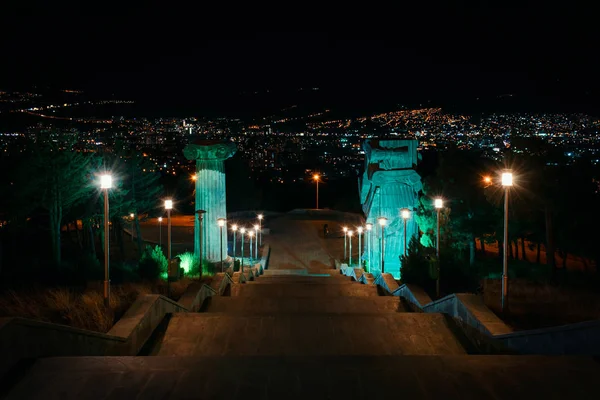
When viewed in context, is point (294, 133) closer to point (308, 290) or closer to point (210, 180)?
point (210, 180)

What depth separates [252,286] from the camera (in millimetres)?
16500

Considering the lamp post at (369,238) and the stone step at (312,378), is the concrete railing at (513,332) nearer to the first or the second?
the stone step at (312,378)

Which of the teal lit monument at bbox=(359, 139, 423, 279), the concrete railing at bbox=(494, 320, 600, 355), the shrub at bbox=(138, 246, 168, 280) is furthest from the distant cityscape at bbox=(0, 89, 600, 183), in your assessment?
the concrete railing at bbox=(494, 320, 600, 355)

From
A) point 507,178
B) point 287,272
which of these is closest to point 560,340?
point 507,178

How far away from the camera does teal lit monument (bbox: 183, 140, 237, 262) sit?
24172 mm

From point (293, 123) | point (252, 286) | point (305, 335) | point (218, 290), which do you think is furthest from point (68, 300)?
point (293, 123)

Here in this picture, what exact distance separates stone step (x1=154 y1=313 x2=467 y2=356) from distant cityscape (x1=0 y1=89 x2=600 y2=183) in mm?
16905

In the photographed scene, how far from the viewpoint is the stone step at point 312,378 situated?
5887 millimetres

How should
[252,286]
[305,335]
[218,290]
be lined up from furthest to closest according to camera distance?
[252,286] → [218,290] → [305,335]

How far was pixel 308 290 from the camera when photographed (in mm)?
16094

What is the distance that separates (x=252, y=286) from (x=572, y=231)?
656 inches

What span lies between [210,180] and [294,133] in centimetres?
A: 10213

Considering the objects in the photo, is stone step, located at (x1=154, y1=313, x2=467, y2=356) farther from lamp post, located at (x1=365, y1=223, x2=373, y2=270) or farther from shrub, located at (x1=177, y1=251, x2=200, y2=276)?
lamp post, located at (x1=365, y1=223, x2=373, y2=270)

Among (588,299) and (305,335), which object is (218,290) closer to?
(305,335)
